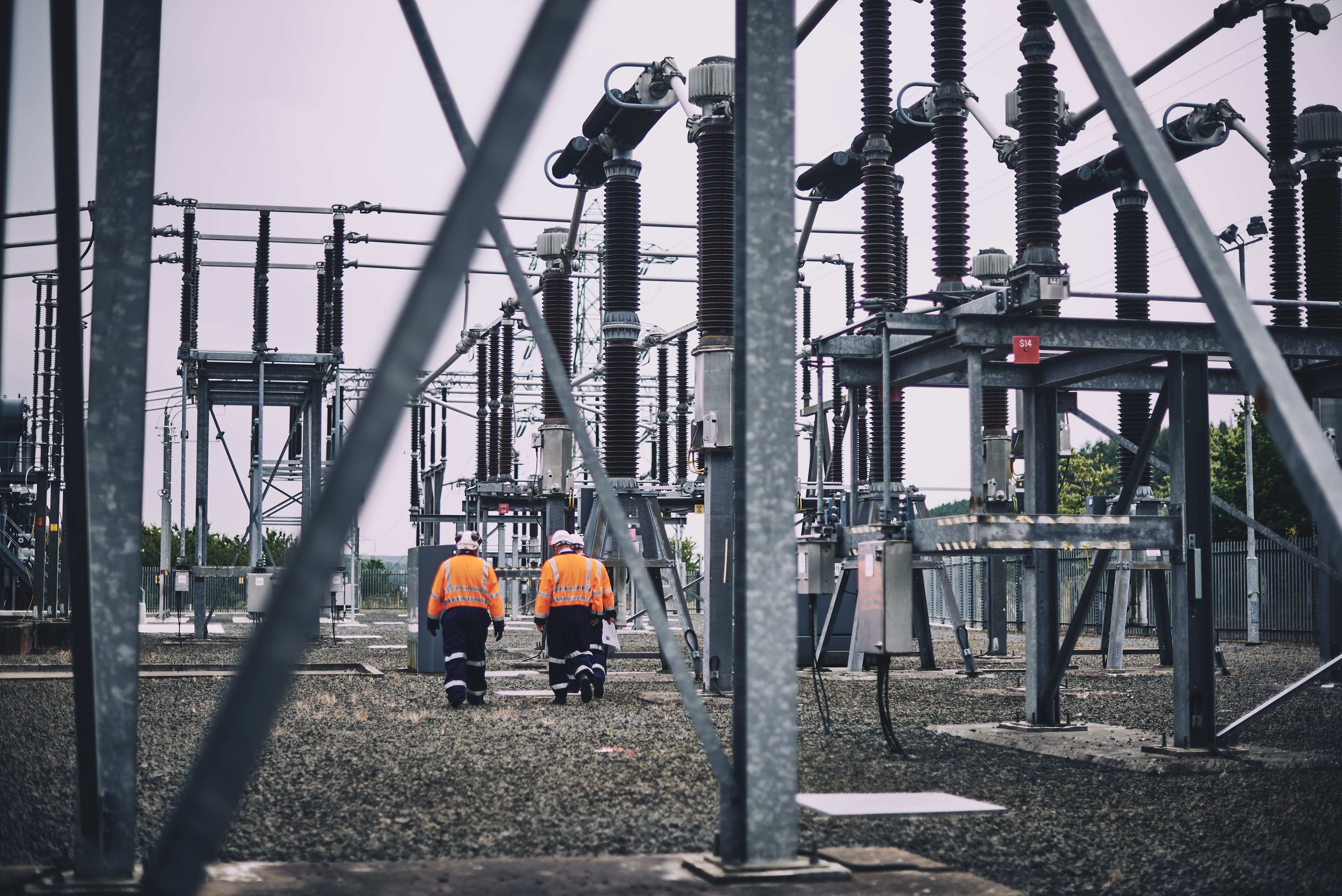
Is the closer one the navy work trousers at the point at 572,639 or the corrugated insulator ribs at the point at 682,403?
the navy work trousers at the point at 572,639

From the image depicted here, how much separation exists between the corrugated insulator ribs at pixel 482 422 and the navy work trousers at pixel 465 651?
642 inches

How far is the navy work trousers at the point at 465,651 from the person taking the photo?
1165 centimetres

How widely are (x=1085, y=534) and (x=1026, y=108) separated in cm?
317

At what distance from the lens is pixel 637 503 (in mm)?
15852

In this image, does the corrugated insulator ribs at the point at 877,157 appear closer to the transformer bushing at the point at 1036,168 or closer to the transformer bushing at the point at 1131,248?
the transformer bushing at the point at 1036,168

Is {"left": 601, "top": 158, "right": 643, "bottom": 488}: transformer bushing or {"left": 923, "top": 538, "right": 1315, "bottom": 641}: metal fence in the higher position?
{"left": 601, "top": 158, "right": 643, "bottom": 488}: transformer bushing

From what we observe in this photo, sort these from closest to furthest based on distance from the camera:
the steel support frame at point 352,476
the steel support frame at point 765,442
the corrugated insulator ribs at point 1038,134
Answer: the steel support frame at point 352,476
the steel support frame at point 765,442
the corrugated insulator ribs at point 1038,134

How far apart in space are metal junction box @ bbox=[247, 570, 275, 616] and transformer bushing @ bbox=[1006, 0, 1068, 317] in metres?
13.4

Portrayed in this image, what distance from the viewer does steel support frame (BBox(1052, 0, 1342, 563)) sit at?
108 inches

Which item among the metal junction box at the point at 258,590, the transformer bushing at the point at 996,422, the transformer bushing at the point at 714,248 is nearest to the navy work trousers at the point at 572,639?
the transformer bushing at the point at 714,248

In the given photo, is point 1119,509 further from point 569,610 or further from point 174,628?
point 174,628

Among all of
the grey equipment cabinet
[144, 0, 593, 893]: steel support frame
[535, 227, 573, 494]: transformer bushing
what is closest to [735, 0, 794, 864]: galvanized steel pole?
[144, 0, 593, 893]: steel support frame

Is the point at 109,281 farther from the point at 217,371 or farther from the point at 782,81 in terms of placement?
the point at 217,371

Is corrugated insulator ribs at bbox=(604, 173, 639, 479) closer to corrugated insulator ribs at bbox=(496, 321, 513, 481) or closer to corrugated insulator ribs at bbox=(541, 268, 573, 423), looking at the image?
corrugated insulator ribs at bbox=(541, 268, 573, 423)
